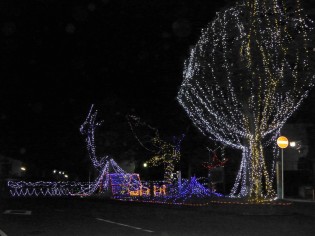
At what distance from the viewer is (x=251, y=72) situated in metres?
19.4

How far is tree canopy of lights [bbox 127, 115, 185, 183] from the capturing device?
37.8m

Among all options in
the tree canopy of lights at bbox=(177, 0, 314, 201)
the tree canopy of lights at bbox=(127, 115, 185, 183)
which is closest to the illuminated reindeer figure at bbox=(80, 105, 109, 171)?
the tree canopy of lights at bbox=(127, 115, 185, 183)

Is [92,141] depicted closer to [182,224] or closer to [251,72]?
[251,72]

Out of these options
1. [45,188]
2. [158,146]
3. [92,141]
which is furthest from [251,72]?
[45,188]

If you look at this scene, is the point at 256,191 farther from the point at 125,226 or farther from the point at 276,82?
the point at 125,226

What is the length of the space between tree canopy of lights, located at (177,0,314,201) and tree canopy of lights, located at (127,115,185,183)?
45.0ft

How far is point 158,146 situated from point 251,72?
21.2 meters

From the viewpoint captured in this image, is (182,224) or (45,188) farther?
(45,188)

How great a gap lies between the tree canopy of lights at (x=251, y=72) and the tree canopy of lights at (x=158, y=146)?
45.0ft

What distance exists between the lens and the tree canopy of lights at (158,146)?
37812mm

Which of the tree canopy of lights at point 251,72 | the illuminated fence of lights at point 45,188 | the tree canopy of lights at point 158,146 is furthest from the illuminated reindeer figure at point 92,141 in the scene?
the tree canopy of lights at point 251,72

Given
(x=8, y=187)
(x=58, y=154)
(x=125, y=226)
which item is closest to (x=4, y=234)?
(x=125, y=226)

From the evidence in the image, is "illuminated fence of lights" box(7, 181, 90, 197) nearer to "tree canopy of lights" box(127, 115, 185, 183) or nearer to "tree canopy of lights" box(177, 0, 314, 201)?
"tree canopy of lights" box(127, 115, 185, 183)

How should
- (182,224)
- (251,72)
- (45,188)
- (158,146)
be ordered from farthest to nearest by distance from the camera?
(45,188) < (158,146) < (251,72) < (182,224)
